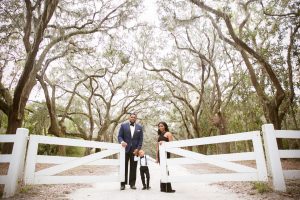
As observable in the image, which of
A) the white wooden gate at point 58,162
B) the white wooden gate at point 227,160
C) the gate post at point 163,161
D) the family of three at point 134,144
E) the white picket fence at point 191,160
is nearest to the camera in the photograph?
the white picket fence at point 191,160

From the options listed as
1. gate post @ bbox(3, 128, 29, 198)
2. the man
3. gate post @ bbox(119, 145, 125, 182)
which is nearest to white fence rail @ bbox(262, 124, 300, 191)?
the man

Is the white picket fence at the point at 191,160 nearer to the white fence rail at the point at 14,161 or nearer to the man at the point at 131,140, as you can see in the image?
the white fence rail at the point at 14,161

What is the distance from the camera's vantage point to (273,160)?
442 centimetres

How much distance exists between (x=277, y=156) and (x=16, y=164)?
4382 mm

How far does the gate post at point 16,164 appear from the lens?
169 inches

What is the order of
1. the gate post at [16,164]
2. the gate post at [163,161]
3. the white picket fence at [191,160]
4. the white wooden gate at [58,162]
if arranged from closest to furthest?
the gate post at [16,164]
the white picket fence at [191,160]
the white wooden gate at [58,162]
the gate post at [163,161]

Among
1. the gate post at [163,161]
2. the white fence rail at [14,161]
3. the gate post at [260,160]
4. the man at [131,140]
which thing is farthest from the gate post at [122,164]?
the gate post at [260,160]

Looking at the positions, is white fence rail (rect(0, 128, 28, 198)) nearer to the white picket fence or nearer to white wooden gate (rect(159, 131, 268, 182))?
the white picket fence

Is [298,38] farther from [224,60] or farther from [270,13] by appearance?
[224,60]

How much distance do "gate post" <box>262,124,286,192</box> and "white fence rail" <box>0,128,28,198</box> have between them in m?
4.22

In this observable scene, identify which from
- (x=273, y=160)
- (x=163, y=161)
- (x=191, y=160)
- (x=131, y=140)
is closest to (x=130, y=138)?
(x=131, y=140)

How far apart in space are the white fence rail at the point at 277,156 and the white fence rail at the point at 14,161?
4.23 m

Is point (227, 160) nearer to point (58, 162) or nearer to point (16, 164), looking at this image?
point (58, 162)

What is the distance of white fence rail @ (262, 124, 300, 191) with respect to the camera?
4355 mm
